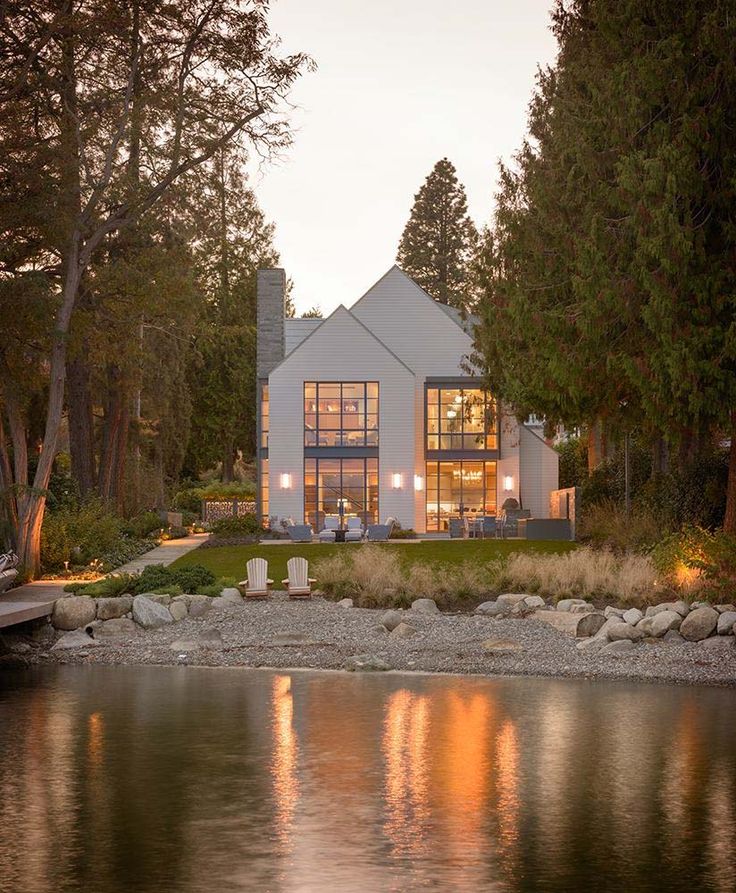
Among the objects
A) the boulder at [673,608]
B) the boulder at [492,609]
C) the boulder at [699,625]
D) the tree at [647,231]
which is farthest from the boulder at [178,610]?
the boulder at [699,625]

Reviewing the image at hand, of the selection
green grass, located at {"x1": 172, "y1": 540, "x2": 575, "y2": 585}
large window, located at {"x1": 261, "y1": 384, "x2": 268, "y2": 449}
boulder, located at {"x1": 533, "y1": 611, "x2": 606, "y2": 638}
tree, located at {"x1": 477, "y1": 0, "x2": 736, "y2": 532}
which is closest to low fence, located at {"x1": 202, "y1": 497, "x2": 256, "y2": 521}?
large window, located at {"x1": 261, "y1": 384, "x2": 268, "y2": 449}

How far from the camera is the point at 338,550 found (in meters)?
28.3

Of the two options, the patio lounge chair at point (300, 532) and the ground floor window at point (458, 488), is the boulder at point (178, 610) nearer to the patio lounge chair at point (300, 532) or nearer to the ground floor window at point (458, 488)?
the patio lounge chair at point (300, 532)

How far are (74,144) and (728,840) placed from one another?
1850cm

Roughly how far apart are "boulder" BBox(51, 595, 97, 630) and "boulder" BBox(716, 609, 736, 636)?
853 centimetres

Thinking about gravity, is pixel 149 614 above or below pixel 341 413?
below

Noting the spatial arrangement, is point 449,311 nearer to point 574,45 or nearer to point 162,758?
point 574,45

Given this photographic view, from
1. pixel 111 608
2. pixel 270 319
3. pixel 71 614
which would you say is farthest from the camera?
pixel 270 319

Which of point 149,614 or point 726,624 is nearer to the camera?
point 726,624

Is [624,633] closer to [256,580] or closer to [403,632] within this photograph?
[403,632]

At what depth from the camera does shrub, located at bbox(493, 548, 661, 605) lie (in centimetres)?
1911

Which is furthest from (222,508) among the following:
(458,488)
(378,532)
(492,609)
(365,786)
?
(365,786)

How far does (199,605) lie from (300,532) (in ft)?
51.9

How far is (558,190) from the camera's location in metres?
22.0
